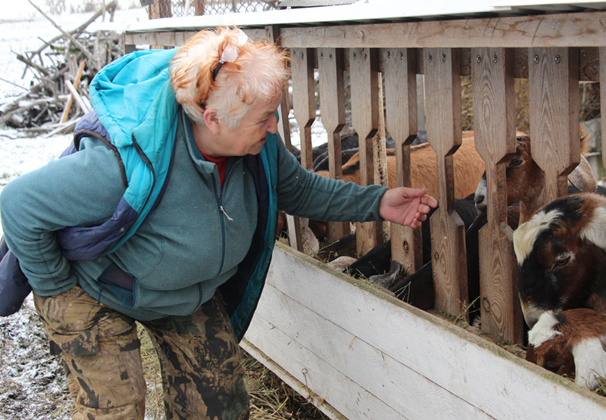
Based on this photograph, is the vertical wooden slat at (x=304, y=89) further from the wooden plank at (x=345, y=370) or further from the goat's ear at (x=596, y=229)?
the goat's ear at (x=596, y=229)

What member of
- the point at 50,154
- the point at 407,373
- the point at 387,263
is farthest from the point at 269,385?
the point at 50,154

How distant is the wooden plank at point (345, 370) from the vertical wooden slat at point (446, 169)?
0.56 metres

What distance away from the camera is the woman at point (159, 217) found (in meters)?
2.17

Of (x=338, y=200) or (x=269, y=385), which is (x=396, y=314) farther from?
(x=269, y=385)

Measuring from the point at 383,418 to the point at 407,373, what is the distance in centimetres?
41

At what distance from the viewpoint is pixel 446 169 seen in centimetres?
298

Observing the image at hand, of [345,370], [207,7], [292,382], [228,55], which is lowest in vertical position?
[292,382]

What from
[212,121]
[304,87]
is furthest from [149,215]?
[304,87]

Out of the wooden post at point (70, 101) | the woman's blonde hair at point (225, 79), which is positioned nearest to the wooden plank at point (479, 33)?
the woman's blonde hair at point (225, 79)

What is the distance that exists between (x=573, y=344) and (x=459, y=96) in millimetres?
1267

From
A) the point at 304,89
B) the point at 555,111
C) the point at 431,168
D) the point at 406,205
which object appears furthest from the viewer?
the point at 431,168

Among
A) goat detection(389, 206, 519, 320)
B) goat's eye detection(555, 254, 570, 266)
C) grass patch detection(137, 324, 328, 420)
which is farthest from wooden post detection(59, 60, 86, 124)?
goat's eye detection(555, 254, 570, 266)

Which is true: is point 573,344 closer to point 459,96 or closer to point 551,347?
point 551,347

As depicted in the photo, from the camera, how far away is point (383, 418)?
3.02 metres
